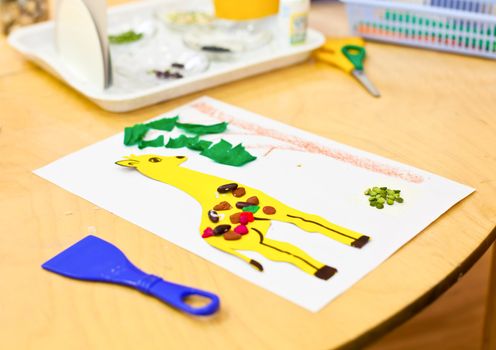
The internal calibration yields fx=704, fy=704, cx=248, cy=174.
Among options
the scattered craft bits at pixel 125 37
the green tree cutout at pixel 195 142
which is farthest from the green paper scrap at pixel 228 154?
the scattered craft bits at pixel 125 37

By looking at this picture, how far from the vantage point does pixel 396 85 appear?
98 cm

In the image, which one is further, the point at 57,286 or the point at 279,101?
the point at 279,101

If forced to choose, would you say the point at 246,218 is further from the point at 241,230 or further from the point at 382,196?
the point at 382,196

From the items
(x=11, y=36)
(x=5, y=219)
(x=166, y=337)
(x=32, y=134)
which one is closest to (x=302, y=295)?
(x=166, y=337)

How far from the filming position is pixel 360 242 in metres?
0.64

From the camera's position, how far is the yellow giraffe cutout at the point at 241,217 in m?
0.63

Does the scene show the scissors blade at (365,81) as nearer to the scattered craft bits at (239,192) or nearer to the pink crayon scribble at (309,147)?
the pink crayon scribble at (309,147)

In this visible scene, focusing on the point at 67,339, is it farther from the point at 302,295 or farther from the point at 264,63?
the point at 264,63

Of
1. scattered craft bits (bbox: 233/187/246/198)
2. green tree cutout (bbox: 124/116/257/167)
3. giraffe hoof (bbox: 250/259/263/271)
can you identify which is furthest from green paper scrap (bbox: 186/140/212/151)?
giraffe hoof (bbox: 250/259/263/271)

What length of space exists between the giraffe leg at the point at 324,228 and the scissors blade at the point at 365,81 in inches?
12.8

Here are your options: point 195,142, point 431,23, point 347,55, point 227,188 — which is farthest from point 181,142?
point 431,23

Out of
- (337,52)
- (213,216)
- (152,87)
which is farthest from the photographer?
(337,52)

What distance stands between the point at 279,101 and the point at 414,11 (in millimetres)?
282

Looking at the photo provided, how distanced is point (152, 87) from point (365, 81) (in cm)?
29
